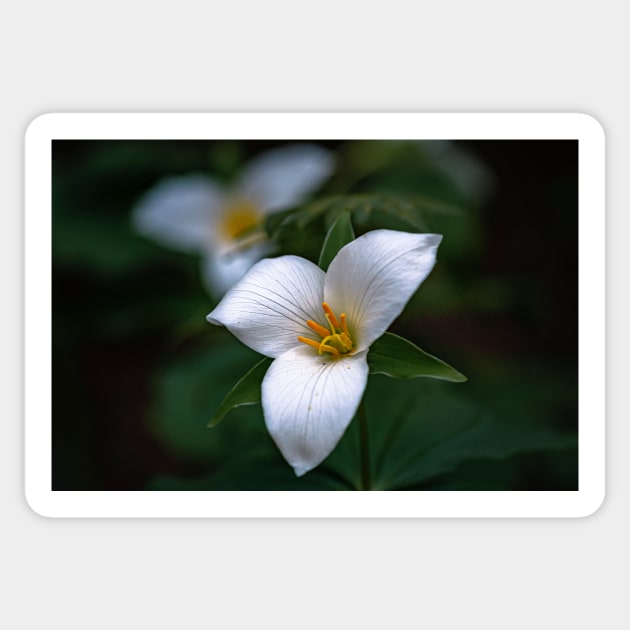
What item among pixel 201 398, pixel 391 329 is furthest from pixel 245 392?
pixel 201 398

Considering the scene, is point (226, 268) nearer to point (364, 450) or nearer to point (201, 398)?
point (201, 398)

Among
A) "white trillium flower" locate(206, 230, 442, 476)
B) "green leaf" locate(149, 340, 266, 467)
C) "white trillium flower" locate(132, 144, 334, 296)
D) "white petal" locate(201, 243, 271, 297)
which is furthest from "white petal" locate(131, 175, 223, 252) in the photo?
"white trillium flower" locate(206, 230, 442, 476)

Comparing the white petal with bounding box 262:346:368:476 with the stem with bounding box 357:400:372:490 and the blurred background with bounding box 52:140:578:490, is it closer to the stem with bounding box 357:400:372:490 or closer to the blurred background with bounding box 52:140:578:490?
the stem with bounding box 357:400:372:490

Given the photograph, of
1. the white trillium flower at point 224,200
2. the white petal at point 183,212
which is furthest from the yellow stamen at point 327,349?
the white petal at point 183,212

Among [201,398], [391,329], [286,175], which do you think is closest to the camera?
[391,329]
